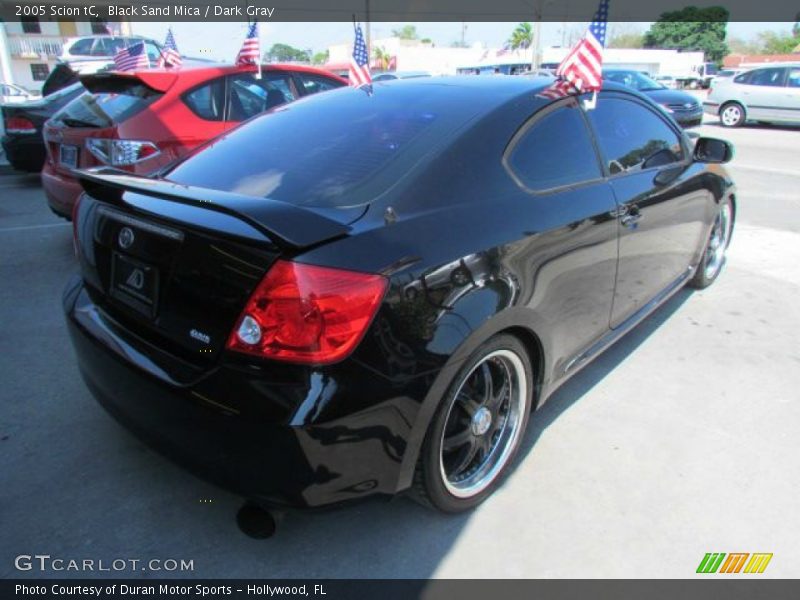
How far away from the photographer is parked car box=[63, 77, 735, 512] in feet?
5.82

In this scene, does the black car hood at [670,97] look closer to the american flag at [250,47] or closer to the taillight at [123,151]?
the american flag at [250,47]

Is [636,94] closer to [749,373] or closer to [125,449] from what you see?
[749,373]

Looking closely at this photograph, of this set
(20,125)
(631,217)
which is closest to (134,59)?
(20,125)

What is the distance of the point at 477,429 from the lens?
2.42 m

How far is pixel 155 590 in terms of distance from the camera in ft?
6.65

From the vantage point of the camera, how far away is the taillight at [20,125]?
7945 millimetres

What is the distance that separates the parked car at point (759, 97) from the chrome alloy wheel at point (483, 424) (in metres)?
17.6

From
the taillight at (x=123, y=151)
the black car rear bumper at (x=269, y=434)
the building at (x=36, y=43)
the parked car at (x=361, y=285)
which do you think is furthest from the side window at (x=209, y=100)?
the building at (x=36, y=43)

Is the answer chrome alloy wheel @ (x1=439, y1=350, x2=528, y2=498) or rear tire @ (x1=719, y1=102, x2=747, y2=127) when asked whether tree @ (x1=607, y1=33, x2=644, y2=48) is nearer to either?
rear tire @ (x1=719, y1=102, x2=747, y2=127)

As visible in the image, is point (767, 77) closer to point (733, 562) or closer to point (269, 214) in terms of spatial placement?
point (733, 562)

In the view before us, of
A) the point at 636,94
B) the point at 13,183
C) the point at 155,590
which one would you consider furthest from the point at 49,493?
the point at 13,183

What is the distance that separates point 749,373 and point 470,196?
2336 mm
